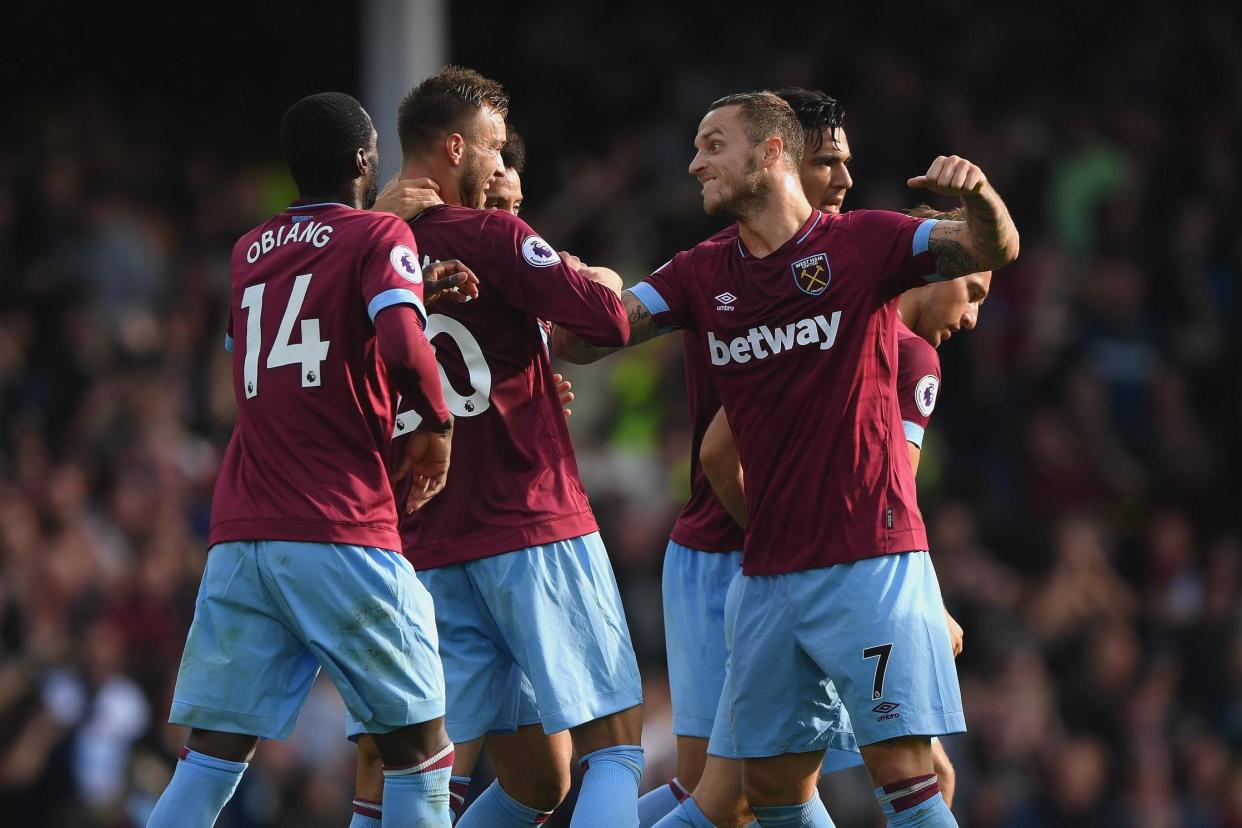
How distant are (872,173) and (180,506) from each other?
5.42 m

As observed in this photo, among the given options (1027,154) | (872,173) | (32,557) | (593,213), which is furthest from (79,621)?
(1027,154)

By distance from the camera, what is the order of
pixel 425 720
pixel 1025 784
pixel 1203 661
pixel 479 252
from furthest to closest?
1. pixel 1203 661
2. pixel 1025 784
3. pixel 479 252
4. pixel 425 720

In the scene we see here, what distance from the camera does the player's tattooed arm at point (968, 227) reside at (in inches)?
189

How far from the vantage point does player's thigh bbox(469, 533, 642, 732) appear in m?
5.27

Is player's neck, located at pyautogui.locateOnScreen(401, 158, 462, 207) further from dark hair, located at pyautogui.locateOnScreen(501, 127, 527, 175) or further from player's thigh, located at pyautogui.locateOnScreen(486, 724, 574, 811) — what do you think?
player's thigh, located at pyautogui.locateOnScreen(486, 724, 574, 811)

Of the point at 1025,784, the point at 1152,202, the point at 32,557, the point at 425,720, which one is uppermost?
the point at 1152,202

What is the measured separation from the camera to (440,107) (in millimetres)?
5480

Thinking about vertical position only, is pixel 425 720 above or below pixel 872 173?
below

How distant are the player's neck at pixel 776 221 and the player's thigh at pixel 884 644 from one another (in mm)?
952

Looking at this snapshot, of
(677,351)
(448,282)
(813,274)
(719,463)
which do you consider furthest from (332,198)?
(677,351)

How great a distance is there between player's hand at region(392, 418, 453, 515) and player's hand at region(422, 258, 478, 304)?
36 centimetres

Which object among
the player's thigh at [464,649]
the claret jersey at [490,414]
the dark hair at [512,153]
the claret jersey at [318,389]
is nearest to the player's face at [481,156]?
the claret jersey at [490,414]

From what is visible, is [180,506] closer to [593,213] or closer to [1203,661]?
[593,213]

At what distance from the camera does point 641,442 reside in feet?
41.2
